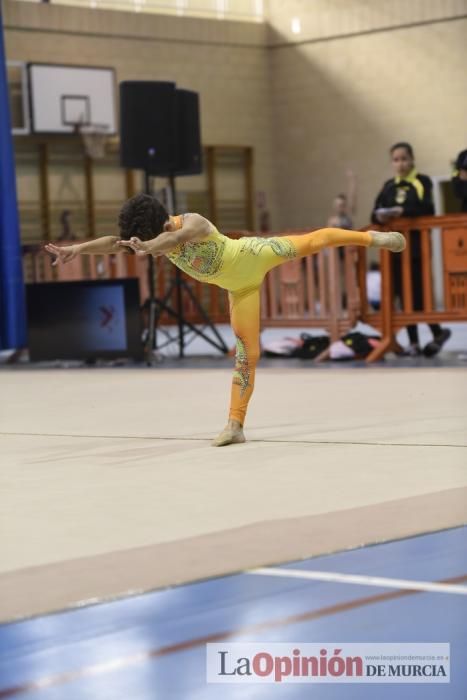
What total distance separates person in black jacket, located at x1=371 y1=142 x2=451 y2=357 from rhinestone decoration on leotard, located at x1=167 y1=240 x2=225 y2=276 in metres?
4.28

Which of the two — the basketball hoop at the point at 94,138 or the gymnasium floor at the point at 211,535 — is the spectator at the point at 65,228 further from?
the gymnasium floor at the point at 211,535

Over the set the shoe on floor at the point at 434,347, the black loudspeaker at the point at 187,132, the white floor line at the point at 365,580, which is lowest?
the shoe on floor at the point at 434,347

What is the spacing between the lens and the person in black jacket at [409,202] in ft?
30.7

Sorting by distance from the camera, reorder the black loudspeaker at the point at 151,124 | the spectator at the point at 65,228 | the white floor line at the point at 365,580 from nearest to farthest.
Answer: the white floor line at the point at 365,580 → the black loudspeaker at the point at 151,124 → the spectator at the point at 65,228

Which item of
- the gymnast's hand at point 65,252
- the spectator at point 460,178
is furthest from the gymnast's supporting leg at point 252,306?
the spectator at point 460,178

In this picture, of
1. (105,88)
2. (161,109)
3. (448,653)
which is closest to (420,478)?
(448,653)

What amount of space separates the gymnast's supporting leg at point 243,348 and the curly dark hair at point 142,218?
505 millimetres

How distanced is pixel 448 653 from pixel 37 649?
2.76 feet

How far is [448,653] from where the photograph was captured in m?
2.38

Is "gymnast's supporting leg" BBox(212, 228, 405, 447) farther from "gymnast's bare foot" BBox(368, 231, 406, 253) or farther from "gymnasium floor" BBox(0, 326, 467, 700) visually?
"gymnasium floor" BBox(0, 326, 467, 700)

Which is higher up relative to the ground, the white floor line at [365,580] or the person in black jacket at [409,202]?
the person in black jacket at [409,202]

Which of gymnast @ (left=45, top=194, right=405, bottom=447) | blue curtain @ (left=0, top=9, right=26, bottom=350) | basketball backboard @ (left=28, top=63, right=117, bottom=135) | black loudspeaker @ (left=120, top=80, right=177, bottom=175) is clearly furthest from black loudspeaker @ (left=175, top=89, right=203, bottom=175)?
basketball backboard @ (left=28, top=63, right=117, bottom=135)

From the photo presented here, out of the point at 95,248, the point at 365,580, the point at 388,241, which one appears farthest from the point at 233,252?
the point at 365,580

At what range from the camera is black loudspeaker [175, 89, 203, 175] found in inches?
411
